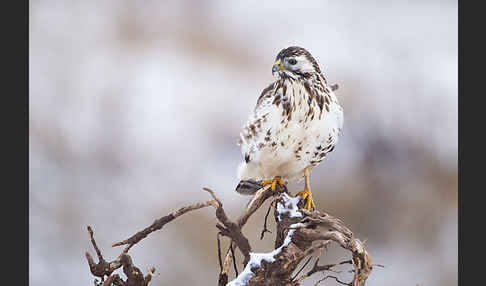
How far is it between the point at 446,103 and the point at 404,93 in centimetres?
Answer: 22

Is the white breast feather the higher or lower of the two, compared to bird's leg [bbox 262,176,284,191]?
higher

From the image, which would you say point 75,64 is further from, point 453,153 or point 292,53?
point 453,153

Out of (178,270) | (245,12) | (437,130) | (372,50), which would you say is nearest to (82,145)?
(178,270)

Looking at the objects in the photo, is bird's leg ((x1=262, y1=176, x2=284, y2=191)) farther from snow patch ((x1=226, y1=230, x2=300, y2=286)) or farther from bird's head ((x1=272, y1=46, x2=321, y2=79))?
bird's head ((x1=272, y1=46, x2=321, y2=79))

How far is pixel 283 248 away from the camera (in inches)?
71.1

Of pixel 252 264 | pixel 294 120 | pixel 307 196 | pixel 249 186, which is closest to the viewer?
pixel 252 264

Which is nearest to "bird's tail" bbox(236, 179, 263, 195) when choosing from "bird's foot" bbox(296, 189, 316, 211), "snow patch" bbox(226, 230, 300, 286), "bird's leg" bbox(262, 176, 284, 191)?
"bird's leg" bbox(262, 176, 284, 191)

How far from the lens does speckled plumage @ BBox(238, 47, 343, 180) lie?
189 cm

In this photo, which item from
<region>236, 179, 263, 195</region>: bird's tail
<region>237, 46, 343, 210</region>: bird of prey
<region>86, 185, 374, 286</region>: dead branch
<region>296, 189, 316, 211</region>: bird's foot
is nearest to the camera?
<region>86, 185, 374, 286</region>: dead branch

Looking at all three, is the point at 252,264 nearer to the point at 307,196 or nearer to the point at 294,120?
the point at 307,196

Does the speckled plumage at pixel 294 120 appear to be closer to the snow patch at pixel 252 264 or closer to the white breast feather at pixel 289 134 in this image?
the white breast feather at pixel 289 134

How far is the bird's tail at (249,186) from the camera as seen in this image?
2.23m

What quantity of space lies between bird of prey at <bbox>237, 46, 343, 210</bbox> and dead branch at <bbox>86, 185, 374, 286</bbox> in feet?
0.55

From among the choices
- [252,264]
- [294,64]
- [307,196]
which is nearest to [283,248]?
[252,264]
